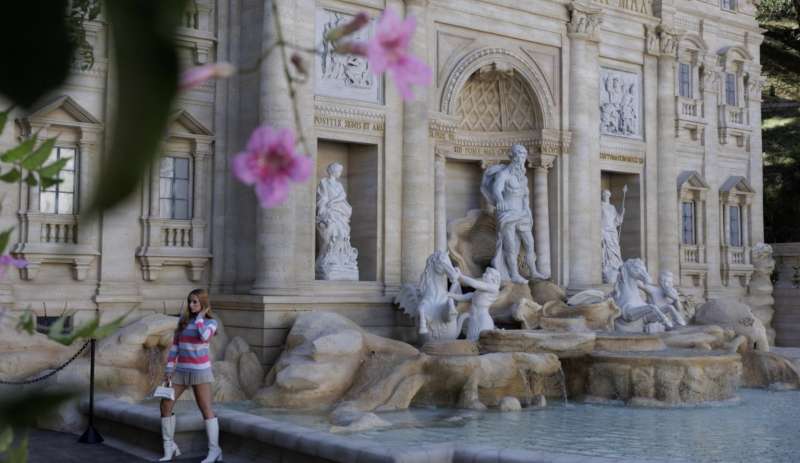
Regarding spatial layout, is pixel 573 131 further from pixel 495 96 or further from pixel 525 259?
pixel 525 259

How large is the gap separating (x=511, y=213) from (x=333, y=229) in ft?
13.1

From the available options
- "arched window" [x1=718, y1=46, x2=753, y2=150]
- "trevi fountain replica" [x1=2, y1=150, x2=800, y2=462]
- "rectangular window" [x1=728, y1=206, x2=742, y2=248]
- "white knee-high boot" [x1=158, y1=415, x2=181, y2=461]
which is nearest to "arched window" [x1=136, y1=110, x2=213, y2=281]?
"trevi fountain replica" [x1=2, y1=150, x2=800, y2=462]

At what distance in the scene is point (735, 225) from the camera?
81.3 feet

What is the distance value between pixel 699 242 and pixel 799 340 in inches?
151

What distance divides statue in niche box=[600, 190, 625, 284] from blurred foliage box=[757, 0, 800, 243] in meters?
11.3

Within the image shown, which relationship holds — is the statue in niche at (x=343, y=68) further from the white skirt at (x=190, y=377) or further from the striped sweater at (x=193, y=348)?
the white skirt at (x=190, y=377)

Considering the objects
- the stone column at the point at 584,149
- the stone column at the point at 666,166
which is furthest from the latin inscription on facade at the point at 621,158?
the stone column at the point at 666,166

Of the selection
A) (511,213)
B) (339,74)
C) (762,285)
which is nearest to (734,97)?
(762,285)

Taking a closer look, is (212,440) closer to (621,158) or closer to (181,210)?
(181,210)

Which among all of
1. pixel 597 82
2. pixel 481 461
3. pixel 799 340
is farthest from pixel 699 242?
pixel 481 461

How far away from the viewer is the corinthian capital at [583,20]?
2056cm

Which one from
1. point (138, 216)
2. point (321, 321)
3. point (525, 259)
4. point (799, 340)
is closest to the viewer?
A: point (321, 321)

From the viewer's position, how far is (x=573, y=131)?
2042 centimetres

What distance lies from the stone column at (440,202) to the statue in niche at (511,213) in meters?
1.00
